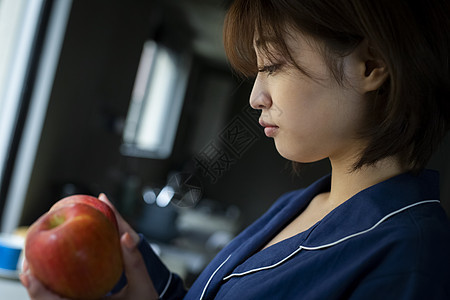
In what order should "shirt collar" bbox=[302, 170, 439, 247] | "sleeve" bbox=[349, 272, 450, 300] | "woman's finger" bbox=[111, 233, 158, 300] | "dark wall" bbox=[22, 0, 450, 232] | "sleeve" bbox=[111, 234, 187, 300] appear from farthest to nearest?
"dark wall" bbox=[22, 0, 450, 232], "sleeve" bbox=[111, 234, 187, 300], "woman's finger" bbox=[111, 233, 158, 300], "shirt collar" bbox=[302, 170, 439, 247], "sleeve" bbox=[349, 272, 450, 300]

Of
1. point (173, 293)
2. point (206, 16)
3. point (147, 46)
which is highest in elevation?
point (206, 16)

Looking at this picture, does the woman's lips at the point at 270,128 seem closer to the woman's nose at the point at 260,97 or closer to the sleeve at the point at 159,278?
the woman's nose at the point at 260,97

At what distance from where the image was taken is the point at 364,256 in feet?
1.63

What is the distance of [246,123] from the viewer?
3.38ft

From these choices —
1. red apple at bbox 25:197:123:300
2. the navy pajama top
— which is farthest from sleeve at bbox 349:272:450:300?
red apple at bbox 25:197:123:300

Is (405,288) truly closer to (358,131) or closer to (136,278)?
(358,131)

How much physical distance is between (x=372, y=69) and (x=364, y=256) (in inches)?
8.9

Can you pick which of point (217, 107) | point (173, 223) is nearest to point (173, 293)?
point (173, 223)

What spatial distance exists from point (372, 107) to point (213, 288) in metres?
0.34

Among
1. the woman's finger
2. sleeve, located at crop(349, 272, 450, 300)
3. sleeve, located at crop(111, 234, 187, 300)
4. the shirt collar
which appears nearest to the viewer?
sleeve, located at crop(349, 272, 450, 300)

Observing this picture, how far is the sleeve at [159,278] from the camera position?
0.79 meters

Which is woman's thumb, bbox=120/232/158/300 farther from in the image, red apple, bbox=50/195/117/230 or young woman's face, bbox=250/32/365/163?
young woman's face, bbox=250/32/365/163

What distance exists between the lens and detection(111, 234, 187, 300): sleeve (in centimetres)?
79

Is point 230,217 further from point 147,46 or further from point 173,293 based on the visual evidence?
point 173,293
